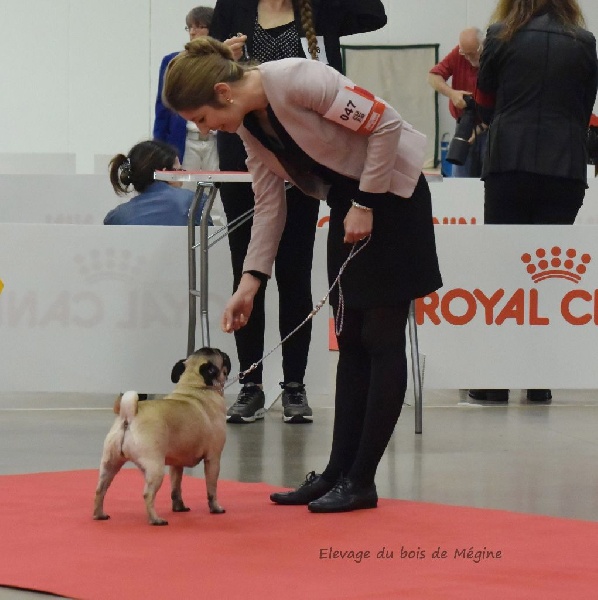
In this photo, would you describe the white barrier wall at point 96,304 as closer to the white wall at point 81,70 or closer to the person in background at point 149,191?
the person in background at point 149,191

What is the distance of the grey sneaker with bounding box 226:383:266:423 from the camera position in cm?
430

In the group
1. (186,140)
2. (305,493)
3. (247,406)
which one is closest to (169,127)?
(186,140)

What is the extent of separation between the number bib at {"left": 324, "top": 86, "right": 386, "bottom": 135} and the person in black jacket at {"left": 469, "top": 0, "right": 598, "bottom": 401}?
1.96m

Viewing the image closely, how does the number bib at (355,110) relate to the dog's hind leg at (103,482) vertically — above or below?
above

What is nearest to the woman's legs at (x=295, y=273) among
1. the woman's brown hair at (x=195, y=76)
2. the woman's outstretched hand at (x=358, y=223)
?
the woman's outstretched hand at (x=358, y=223)

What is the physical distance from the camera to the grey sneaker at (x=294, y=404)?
4.29 metres

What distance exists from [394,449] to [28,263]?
1.54 meters

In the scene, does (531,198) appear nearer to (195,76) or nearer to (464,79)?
(195,76)

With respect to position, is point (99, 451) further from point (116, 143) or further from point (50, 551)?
point (116, 143)

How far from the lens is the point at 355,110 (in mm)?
2621

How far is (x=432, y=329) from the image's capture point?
15.2 feet

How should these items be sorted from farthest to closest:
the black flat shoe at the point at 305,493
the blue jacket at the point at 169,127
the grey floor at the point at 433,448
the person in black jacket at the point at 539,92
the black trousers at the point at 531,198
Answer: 1. the blue jacket at the point at 169,127
2. the black trousers at the point at 531,198
3. the person in black jacket at the point at 539,92
4. the grey floor at the point at 433,448
5. the black flat shoe at the point at 305,493

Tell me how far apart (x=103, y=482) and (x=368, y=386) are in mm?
674

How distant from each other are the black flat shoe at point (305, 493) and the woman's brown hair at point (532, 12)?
7.10ft
